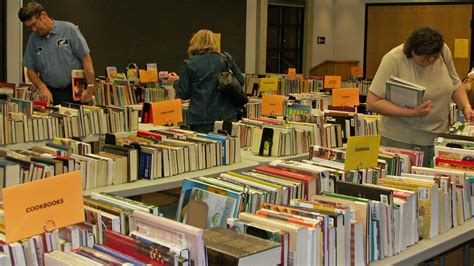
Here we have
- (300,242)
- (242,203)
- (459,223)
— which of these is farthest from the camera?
(459,223)

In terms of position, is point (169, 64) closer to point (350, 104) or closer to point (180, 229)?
point (350, 104)

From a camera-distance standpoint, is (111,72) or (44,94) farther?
(111,72)

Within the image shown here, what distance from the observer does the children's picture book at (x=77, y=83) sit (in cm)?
617

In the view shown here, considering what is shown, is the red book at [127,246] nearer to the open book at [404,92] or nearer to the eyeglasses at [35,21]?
the open book at [404,92]

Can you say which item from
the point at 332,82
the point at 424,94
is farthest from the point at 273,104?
the point at 332,82

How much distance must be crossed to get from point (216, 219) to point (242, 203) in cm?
13

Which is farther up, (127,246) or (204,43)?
(204,43)

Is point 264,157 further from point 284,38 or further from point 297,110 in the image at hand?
point 284,38

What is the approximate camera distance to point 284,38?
1527 centimetres

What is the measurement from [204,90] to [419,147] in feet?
6.93

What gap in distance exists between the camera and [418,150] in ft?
14.4

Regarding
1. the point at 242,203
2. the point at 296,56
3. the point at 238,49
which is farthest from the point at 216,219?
the point at 296,56

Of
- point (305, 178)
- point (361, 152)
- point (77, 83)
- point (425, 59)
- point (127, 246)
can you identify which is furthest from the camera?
point (77, 83)

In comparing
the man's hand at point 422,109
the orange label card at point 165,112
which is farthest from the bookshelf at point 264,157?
the man's hand at point 422,109
